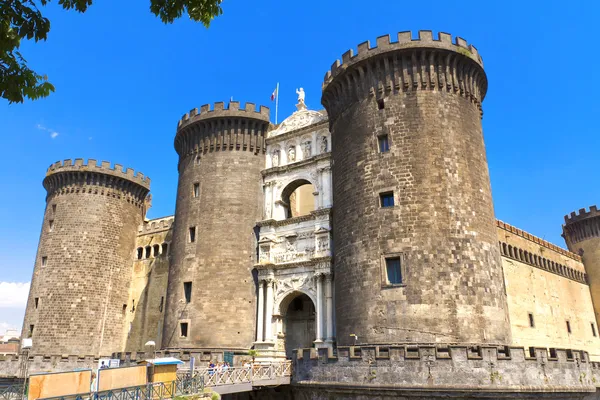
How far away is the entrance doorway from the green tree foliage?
2555 centimetres

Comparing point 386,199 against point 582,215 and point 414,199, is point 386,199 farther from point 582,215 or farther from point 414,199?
point 582,215

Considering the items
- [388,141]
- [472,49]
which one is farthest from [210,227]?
[472,49]

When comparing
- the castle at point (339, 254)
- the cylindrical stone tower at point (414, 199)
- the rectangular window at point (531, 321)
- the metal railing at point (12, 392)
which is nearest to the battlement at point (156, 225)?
the castle at point (339, 254)

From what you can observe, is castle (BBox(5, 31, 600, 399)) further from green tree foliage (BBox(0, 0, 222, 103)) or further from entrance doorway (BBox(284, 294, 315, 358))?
green tree foliage (BBox(0, 0, 222, 103))

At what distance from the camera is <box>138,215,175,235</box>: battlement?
41.6 metres

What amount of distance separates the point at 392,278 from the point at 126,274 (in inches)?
1024

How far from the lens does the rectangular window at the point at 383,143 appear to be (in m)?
26.7

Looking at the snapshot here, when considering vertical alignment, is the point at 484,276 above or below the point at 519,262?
below

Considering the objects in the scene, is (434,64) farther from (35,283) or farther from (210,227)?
(35,283)

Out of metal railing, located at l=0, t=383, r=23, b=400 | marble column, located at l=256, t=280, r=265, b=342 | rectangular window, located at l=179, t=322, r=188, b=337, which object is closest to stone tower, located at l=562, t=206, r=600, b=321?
marble column, located at l=256, t=280, r=265, b=342

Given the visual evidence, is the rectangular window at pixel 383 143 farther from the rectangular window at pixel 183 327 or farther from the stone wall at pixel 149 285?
the stone wall at pixel 149 285

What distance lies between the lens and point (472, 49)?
2867 cm

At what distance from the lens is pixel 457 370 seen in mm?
18594

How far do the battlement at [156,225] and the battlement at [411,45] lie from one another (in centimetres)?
2069
